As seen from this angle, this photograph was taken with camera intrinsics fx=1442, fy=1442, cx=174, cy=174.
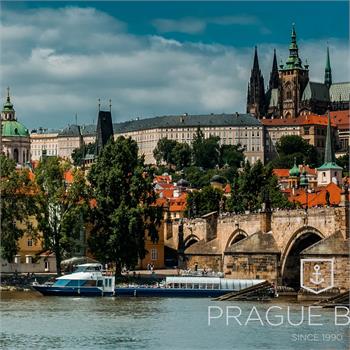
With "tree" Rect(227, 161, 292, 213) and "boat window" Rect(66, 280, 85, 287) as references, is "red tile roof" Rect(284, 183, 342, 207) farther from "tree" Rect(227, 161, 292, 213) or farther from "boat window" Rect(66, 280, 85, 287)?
"boat window" Rect(66, 280, 85, 287)

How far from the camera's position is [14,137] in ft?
558

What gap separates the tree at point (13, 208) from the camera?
240ft

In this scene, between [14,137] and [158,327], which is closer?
[158,327]

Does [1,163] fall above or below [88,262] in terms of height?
above

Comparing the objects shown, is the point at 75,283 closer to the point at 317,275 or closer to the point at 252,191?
the point at 317,275

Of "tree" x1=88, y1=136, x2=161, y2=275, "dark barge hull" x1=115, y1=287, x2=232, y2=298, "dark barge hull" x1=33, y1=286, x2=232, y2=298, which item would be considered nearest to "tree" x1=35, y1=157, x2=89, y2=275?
"tree" x1=88, y1=136, x2=161, y2=275

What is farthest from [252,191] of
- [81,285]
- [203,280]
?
[81,285]

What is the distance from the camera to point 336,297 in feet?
189

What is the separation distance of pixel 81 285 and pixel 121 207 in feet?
20.4

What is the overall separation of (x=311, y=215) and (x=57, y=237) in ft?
48.7

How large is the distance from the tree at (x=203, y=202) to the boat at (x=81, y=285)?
134 feet

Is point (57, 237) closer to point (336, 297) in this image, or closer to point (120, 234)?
point (120, 234)

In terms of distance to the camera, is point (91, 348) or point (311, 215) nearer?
point (91, 348)

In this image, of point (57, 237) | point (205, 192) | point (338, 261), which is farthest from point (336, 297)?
Answer: point (205, 192)
